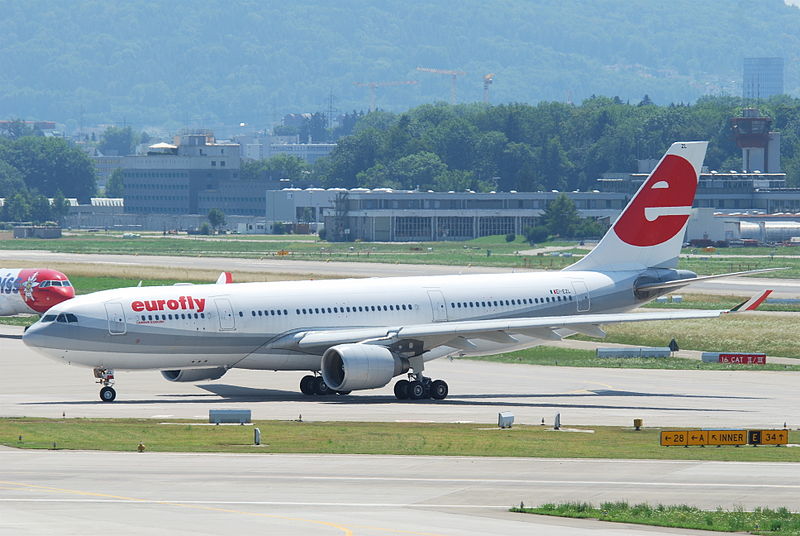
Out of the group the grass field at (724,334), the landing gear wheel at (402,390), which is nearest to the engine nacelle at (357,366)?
the landing gear wheel at (402,390)

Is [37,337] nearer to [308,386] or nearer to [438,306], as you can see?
[308,386]

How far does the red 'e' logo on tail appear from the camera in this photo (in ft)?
209

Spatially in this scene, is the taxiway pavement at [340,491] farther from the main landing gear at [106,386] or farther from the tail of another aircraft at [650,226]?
the tail of another aircraft at [650,226]

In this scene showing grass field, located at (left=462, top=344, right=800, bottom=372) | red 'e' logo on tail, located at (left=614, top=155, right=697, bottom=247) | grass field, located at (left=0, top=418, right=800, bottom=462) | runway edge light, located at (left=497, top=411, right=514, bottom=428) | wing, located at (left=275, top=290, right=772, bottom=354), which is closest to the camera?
grass field, located at (left=0, top=418, right=800, bottom=462)

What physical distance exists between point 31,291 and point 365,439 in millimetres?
53640

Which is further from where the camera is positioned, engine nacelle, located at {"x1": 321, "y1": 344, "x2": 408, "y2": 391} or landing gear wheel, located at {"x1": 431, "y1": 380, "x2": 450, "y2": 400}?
landing gear wheel, located at {"x1": 431, "y1": 380, "x2": 450, "y2": 400}

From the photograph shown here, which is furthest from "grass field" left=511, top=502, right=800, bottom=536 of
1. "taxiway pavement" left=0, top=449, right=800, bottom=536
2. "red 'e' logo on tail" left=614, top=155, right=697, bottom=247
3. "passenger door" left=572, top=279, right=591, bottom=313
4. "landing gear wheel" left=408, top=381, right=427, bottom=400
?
"red 'e' logo on tail" left=614, top=155, right=697, bottom=247

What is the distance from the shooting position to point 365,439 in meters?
43.8

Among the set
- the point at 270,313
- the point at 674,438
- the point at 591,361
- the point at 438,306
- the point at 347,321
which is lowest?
the point at 591,361

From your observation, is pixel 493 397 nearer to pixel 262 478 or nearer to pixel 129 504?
pixel 262 478

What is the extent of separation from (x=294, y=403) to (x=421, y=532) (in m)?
26.3

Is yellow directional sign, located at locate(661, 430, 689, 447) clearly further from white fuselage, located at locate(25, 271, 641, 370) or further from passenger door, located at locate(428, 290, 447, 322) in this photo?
passenger door, located at locate(428, 290, 447, 322)

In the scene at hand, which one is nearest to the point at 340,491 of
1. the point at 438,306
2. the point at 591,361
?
the point at 438,306

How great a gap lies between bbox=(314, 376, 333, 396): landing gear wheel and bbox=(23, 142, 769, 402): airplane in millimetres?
53
